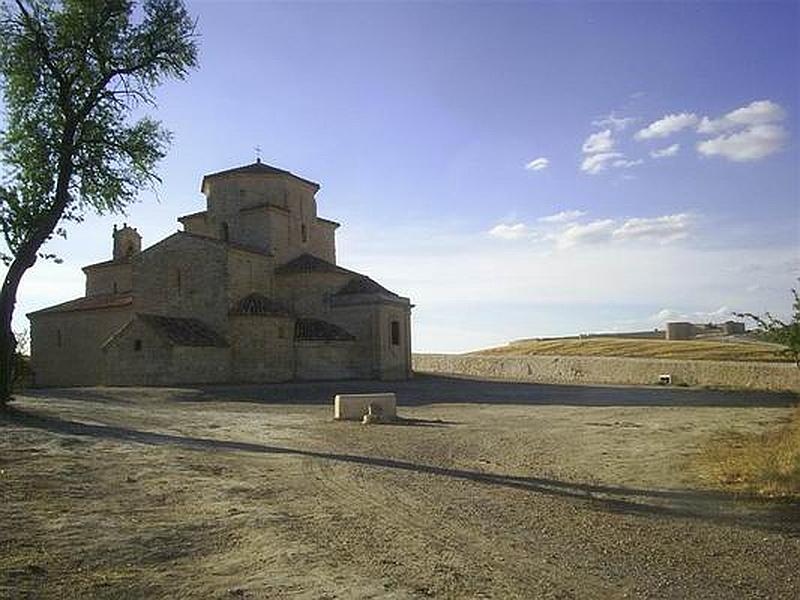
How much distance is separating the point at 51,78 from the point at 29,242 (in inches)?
179

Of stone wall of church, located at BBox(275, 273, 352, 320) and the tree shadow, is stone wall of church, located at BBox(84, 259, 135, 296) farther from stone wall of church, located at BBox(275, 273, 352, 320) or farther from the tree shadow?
the tree shadow

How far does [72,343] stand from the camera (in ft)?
123

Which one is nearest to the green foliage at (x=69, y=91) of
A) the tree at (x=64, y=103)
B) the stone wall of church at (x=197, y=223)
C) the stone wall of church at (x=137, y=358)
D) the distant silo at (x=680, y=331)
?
the tree at (x=64, y=103)

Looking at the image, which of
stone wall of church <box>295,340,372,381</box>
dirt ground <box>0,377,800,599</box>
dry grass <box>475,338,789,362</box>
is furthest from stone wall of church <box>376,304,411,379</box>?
dirt ground <box>0,377,800,599</box>

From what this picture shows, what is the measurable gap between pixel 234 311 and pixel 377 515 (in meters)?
27.0

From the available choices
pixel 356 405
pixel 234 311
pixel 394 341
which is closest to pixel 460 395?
pixel 356 405

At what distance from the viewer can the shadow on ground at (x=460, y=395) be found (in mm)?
23797

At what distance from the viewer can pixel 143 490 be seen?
9109 millimetres

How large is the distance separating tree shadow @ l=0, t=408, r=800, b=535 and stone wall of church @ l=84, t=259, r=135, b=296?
30064 mm

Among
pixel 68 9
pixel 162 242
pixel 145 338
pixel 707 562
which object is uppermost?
pixel 68 9

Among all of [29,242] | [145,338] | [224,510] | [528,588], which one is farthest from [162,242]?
[528,588]

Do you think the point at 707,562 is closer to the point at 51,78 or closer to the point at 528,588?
the point at 528,588

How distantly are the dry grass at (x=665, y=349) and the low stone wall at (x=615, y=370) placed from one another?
2717 millimetres

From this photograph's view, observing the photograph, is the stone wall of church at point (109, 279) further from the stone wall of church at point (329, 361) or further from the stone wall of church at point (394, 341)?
the stone wall of church at point (394, 341)
